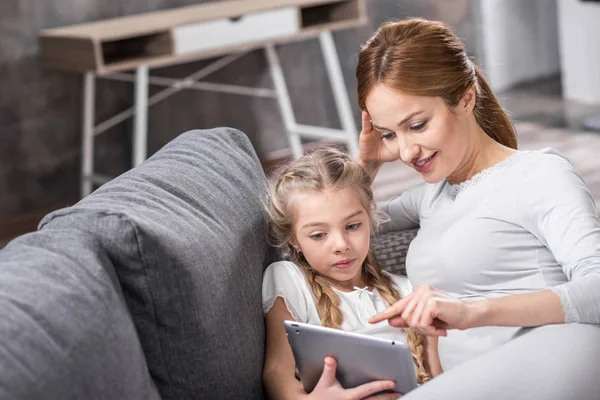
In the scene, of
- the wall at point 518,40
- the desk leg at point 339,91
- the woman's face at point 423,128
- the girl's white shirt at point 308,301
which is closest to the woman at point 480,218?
the woman's face at point 423,128

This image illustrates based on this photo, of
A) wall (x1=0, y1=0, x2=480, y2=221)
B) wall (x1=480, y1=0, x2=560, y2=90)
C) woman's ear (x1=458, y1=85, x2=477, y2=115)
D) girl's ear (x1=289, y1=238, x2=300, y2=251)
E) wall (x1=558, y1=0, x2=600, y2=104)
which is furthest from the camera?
wall (x1=480, y1=0, x2=560, y2=90)

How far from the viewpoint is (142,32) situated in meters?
3.47

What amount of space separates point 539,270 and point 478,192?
170mm

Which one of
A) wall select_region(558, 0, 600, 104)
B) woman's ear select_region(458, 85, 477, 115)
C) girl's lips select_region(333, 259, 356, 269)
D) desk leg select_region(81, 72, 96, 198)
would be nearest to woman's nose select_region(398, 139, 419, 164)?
woman's ear select_region(458, 85, 477, 115)

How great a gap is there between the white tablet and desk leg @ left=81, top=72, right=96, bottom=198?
252 cm

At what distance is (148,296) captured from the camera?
49.3 inches

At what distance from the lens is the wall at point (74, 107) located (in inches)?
147

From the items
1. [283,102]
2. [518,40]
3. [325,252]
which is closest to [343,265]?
[325,252]

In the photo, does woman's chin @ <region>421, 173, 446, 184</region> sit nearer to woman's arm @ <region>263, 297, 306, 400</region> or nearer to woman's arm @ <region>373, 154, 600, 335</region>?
woman's arm @ <region>373, 154, 600, 335</region>

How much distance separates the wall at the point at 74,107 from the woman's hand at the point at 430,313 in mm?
2458

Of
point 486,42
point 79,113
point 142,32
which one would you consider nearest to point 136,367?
point 142,32

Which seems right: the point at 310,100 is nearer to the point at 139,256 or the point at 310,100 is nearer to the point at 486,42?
the point at 486,42

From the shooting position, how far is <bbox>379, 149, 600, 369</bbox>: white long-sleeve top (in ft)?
4.41

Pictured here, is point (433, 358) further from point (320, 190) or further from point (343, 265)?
point (320, 190)
